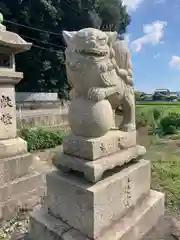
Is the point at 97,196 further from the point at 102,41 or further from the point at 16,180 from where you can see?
the point at 16,180

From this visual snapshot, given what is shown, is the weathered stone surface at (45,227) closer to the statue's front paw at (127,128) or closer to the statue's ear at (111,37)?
the statue's front paw at (127,128)

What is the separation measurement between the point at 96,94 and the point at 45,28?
12.6 m

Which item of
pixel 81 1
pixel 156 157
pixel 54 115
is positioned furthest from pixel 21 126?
pixel 81 1

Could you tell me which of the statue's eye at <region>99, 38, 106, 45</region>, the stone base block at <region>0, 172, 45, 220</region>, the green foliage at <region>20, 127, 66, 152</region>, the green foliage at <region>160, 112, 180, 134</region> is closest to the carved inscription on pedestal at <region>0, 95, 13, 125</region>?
the stone base block at <region>0, 172, 45, 220</region>

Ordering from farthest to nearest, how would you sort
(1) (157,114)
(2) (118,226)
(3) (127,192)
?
(1) (157,114) → (3) (127,192) → (2) (118,226)

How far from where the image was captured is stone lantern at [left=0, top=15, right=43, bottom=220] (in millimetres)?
3303

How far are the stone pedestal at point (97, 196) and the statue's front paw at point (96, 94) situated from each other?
37 centimetres

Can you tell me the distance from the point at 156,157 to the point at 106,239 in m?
4.32

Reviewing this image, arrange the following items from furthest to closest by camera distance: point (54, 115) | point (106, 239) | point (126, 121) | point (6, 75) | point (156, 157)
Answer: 1. point (54, 115)
2. point (156, 157)
3. point (6, 75)
4. point (126, 121)
5. point (106, 239)

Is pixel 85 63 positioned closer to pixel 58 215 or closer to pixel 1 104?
pixel 58 215

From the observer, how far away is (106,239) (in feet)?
6.34

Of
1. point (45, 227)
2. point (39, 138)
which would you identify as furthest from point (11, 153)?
→ point (39, 138)

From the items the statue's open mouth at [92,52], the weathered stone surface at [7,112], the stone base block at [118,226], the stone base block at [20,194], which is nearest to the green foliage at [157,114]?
the stone base block at [20,194]

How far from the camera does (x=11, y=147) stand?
11.3 feet
